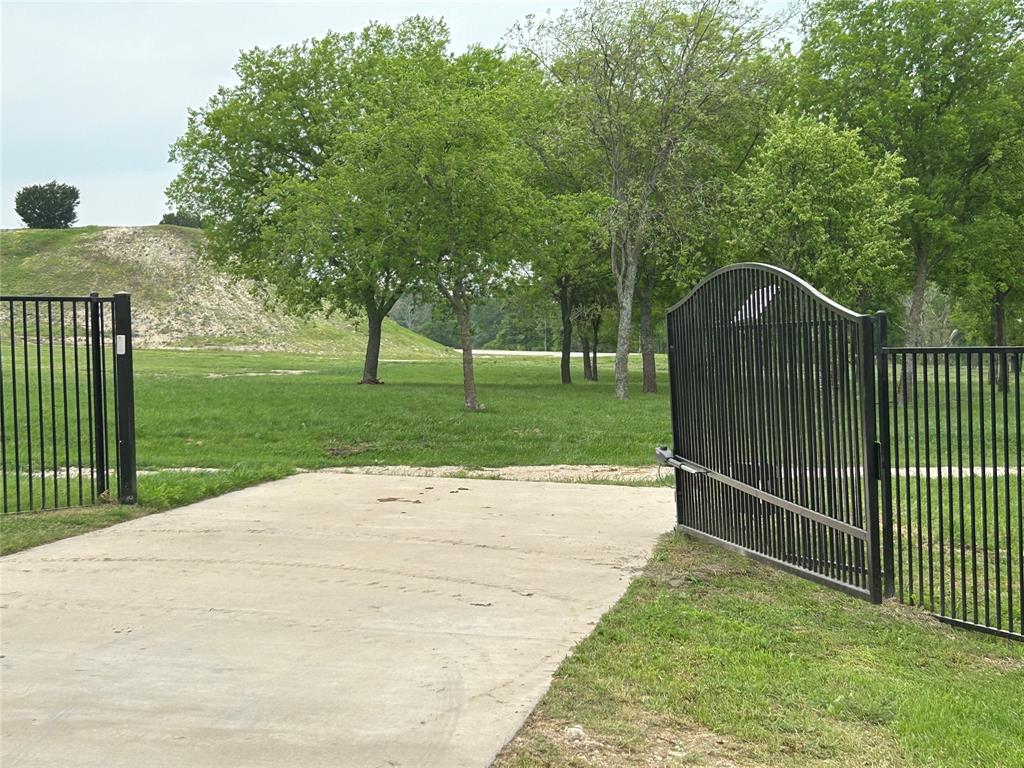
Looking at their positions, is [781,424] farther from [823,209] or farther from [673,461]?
[823,209]

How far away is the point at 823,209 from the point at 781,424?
20248mm

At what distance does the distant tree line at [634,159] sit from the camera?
22.8m

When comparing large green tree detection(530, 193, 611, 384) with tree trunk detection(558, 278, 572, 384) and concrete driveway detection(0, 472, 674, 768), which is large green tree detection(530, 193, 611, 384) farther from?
concrete driveway detection(0, 472, 674, 768)

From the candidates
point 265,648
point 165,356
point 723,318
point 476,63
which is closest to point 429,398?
point 476,63

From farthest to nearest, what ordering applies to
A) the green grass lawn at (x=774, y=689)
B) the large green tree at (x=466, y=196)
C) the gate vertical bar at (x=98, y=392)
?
the large green tree at (x=466, y=196) → the gate vertical bar at (x=98, y=392) → the green grass lawn at (x=774, y=689)

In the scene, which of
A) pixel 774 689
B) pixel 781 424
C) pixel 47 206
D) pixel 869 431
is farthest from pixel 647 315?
pixel 47 206

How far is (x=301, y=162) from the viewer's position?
3584cm

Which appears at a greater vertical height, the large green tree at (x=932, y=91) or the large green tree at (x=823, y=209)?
the large green tree at (x=932, y=91)

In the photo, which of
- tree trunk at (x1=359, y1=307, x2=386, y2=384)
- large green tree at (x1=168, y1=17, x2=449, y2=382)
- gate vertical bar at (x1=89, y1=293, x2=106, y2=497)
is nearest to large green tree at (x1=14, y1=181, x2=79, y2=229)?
large green tree at (x1=168, y1=17, x2=449, y2=382)

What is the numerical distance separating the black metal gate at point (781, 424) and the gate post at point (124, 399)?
5.33m

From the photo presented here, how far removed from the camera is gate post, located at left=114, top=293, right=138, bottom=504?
31.4 ft

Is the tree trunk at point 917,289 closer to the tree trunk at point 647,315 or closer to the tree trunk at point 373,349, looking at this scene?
the tree trunk at point 647,315

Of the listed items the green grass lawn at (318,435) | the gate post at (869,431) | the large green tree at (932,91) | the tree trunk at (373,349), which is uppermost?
the large green tree at (932,91)

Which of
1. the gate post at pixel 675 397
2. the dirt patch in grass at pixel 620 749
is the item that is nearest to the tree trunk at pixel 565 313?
the gate post at pixel 675 397
